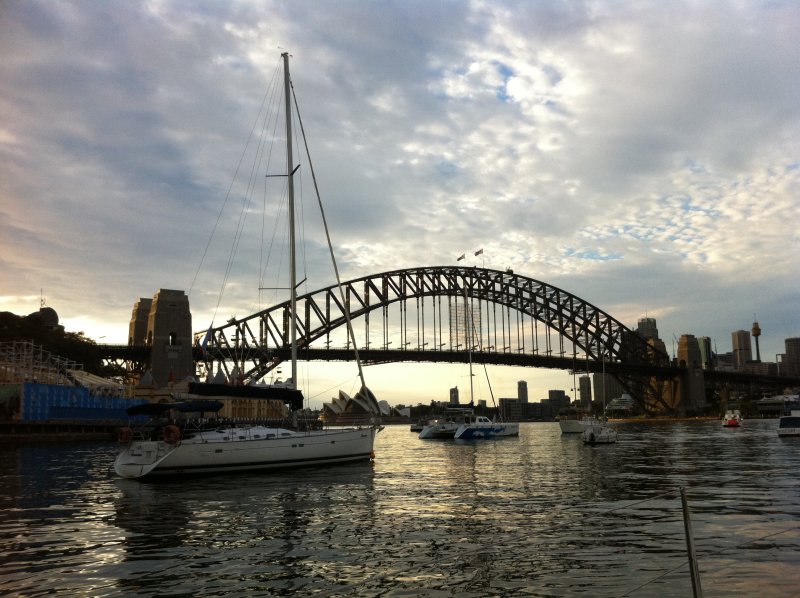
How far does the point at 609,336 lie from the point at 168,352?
108782mm

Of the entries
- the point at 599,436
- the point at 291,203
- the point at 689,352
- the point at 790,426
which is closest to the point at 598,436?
the point at 599,436

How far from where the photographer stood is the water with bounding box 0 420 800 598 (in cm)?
1333

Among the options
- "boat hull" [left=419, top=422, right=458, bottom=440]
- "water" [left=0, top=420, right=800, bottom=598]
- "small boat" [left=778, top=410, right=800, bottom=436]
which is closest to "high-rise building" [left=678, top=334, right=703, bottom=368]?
"small boat" [left=778, top=410, right=800, bottom=436]

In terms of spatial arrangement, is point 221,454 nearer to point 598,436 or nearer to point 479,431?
point 598,436

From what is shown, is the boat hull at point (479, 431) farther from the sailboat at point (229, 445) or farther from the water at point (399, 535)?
the water at point (399, 535)

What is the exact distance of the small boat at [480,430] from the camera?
80750 mm

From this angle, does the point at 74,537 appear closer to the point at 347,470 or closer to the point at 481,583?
the point at 481,583

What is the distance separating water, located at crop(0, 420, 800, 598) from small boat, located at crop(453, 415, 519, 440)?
4710cm

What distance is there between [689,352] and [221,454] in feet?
527

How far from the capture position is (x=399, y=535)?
18.3 metres

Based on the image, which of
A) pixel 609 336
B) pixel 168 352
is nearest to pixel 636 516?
pixel 168 352

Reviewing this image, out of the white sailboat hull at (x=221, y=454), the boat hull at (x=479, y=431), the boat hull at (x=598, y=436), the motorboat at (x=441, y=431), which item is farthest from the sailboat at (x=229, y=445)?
the motorboat at (x=441, y=431)

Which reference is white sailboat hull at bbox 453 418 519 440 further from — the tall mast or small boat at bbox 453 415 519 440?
the tall mast

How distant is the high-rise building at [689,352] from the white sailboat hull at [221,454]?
502 feet
